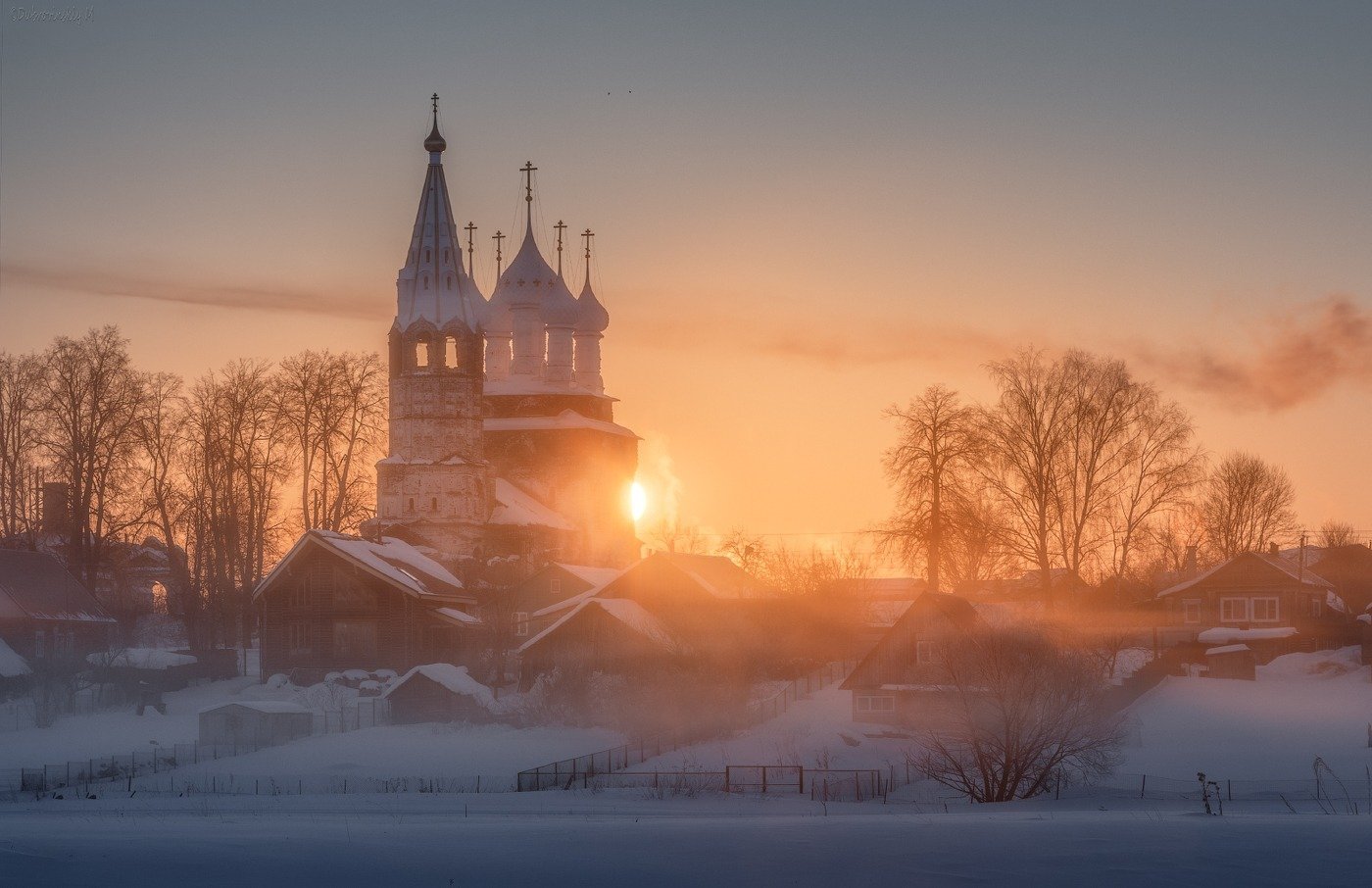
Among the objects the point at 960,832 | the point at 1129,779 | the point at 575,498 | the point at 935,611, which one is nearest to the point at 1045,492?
the point at 935,611

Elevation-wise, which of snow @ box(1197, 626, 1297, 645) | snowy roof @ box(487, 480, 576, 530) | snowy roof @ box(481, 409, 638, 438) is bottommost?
snow @ box(1197, 626, 1297, 645)

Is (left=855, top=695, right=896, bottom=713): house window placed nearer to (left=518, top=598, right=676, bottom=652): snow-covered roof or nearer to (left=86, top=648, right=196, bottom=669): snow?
(left=518, top=598, right=676, bottom=652): snow-covered roof

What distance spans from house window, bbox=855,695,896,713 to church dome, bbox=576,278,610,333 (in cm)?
4315

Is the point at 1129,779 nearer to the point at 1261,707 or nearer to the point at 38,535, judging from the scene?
the point at 1261,707

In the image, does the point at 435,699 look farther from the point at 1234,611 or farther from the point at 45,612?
the point at 1234,611

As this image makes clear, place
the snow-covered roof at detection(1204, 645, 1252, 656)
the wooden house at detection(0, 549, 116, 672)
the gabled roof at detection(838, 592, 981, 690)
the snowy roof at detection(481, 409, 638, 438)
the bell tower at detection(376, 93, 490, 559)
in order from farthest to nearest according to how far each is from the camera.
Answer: the snowy roof at detection(481, 409, 638, 438) → the bell tower at detection(376, 93, 490, 559) → the wooden house at detection(0, 549, 116, 672) → the snow-covered roof at detection(1204, 645, 1252, 656) → the gabled roof at detection(838, 592, 981, 690)

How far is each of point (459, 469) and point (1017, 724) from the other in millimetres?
38116

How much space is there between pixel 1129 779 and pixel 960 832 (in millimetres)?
9228

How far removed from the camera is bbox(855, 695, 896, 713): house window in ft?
159

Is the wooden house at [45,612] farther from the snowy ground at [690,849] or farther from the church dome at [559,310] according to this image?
the church dome at [559,310]

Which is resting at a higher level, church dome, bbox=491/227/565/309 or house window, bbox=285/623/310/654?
church dome, bbox=491/227/565/309

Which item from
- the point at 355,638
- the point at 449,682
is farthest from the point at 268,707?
the point at 355,638

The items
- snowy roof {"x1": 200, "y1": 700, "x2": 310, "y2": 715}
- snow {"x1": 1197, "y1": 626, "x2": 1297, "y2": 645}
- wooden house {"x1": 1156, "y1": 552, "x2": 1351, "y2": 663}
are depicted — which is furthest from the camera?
wooden house {"x1": 1156, "y1": 552, "x2": 1351, "y2": 663}

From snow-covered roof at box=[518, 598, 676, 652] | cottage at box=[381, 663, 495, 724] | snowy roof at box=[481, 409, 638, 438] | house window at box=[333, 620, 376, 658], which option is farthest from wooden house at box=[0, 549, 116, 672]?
snowy roof at box=[481, 409, 638, 438]
